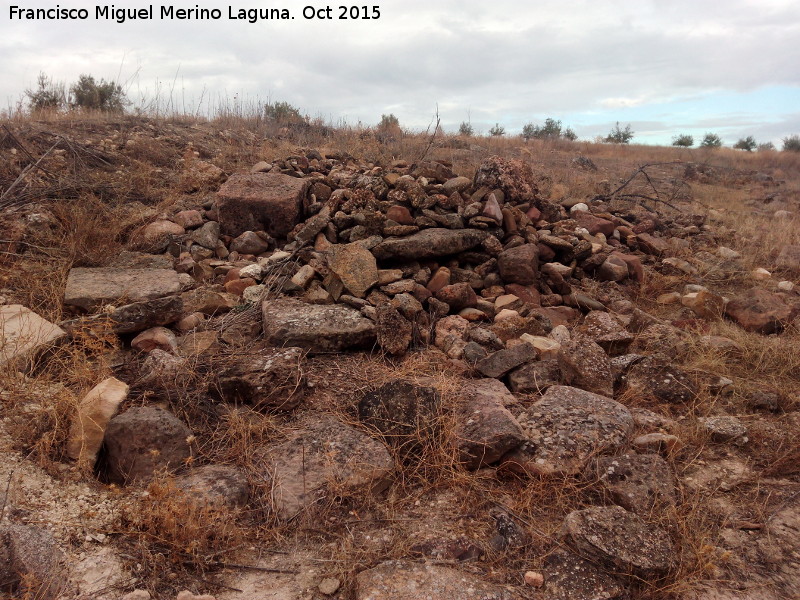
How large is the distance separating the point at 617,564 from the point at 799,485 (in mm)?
1452

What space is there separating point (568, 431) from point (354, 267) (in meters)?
2.14

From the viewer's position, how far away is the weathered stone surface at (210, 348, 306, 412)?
312 cm

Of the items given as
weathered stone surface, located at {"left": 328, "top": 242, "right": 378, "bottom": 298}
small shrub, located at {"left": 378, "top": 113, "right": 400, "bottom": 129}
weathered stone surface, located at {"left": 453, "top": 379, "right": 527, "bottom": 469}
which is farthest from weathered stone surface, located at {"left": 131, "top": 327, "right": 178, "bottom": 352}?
small shrub, located at {"left": 378, "top": 113, "right": 400, "bottom": 129}

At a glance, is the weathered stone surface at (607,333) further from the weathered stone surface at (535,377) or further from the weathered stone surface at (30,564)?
the weathered stone surface at (30,564)

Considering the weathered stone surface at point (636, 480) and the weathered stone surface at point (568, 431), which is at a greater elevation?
the weathered stone surface at point (568, 431)

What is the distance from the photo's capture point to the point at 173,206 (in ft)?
19.0

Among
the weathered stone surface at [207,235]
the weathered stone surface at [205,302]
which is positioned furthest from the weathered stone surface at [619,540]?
the weathered stone surface at [207,235]

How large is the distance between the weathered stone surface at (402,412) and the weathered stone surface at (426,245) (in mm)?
1748

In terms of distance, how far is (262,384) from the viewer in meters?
3.12

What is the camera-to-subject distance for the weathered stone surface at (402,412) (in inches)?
116

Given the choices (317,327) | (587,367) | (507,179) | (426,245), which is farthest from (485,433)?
(507,179)

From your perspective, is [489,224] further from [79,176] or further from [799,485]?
[79,176]

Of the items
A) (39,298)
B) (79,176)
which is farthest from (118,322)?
(79,176)

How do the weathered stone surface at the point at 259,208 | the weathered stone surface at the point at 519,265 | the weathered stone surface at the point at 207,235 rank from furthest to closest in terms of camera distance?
the weathered stone surface at the point at 259,208
the weathered stone surface at the point at 207,235
the weathered stone surface at the point at 519,265
